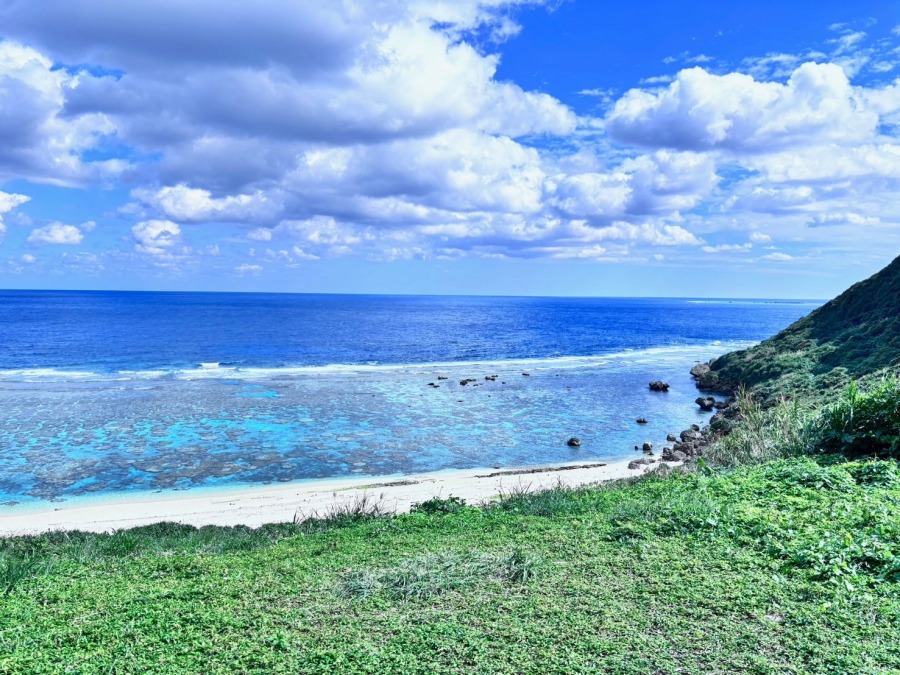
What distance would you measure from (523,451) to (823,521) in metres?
22.3

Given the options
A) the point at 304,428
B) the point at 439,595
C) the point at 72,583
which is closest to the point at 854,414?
the point at 439,595

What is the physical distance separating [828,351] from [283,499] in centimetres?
3844

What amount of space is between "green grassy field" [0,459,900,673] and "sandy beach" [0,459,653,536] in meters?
7.71

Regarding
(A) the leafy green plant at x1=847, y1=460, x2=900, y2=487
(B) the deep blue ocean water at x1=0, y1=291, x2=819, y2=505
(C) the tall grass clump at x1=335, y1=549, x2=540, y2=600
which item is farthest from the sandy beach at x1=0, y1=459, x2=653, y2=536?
(C) the tall grass clump at x1=335, y1=549, x2=540, y2=600

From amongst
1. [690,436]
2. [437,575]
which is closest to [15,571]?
[437,575]

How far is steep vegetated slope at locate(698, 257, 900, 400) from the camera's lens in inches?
1387

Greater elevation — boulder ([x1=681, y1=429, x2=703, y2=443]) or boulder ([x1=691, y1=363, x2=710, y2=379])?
boulder ([x1=691, y1=363, x2=710, y2=379])

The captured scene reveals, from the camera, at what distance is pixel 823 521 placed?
8.13 meters

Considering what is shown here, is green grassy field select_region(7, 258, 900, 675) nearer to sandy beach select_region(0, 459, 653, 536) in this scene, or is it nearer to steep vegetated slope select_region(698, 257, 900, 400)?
sandy beach select_region(0, 459, 653, 536)

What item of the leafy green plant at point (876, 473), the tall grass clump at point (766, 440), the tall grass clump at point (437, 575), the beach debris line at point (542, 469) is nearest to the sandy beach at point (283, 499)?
the beach debris line at point (542, 469)

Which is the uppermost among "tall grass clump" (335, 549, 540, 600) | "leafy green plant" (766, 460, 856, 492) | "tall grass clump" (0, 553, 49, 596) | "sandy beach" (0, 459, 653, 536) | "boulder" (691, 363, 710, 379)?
"leafy green plant" (766, 460, 856, 492)

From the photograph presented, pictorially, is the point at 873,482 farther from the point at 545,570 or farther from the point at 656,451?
the point at 656,451

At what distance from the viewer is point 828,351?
41344mm

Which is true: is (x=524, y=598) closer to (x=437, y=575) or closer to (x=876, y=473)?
(x=437, y=575)
